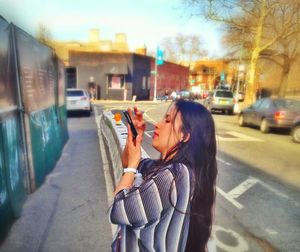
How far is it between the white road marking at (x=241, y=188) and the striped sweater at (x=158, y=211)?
4.67 m

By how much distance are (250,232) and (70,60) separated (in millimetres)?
43736

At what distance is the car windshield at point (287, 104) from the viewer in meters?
15.1

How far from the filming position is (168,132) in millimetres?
1834

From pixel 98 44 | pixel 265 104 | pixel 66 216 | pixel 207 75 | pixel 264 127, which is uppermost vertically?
pixel 98 44

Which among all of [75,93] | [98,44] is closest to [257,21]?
[75,93]

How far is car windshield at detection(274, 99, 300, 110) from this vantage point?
596 inches

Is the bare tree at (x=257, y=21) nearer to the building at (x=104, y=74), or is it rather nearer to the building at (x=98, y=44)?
the building at (x=104, y=74)

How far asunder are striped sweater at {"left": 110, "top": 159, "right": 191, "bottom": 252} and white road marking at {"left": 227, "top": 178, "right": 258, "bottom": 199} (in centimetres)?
467

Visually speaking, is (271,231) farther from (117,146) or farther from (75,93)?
(75,93)

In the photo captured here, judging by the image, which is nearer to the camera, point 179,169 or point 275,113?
point 179,169

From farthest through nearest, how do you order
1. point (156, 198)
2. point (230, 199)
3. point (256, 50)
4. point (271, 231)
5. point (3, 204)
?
point (256, 50) → point (230, 199) → point (271, 231) → point (3, 204) → point (156, 198)

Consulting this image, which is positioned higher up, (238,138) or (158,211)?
(158,211)

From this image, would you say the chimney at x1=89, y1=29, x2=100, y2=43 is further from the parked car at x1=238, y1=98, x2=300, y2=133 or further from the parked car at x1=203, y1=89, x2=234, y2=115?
the parked car at x1=238, y1=98, x2=300, y2=133

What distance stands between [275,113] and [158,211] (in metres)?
14.6
